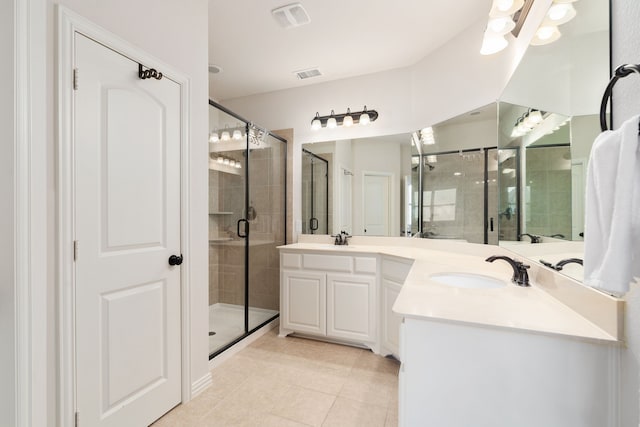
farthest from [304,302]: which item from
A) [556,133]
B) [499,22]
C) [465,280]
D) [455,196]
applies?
[499,22]

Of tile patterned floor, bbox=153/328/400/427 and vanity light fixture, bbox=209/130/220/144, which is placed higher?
vanity light fixture, bbox=209/130/220/144

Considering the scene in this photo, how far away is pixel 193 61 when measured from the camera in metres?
1.86

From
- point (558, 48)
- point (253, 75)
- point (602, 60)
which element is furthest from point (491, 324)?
point (253, 75)

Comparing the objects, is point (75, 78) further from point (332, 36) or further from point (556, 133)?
point (556, 133)

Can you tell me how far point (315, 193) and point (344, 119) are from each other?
0.87m

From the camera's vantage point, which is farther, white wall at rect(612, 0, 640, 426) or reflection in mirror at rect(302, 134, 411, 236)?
reflection in mirror at rect(302, 134, 411, 236)

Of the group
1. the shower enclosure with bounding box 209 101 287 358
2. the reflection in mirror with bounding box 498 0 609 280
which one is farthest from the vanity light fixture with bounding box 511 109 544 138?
the shower enclosure with bounding box 209 101 287 358

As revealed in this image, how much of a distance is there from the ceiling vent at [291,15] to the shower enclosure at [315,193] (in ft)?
4.34

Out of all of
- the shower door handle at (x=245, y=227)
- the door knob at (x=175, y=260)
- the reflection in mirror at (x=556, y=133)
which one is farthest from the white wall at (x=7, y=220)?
the reflection in mirror at (x=556, y=133)

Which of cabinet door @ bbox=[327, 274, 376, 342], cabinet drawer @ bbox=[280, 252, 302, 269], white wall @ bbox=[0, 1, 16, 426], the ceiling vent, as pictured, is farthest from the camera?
cabinet drawer @ bbox=[280, 252, 302, 269]

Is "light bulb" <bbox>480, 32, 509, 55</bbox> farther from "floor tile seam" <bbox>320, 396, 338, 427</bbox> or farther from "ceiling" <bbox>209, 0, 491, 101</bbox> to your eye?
"floor tile seam" <bbox>320, 396, 338, 427</bbox>

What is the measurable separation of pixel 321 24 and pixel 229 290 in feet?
8.78

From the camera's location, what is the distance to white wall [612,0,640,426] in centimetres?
71

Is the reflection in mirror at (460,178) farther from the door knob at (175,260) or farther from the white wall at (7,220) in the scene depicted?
the white wall at (7,220)
